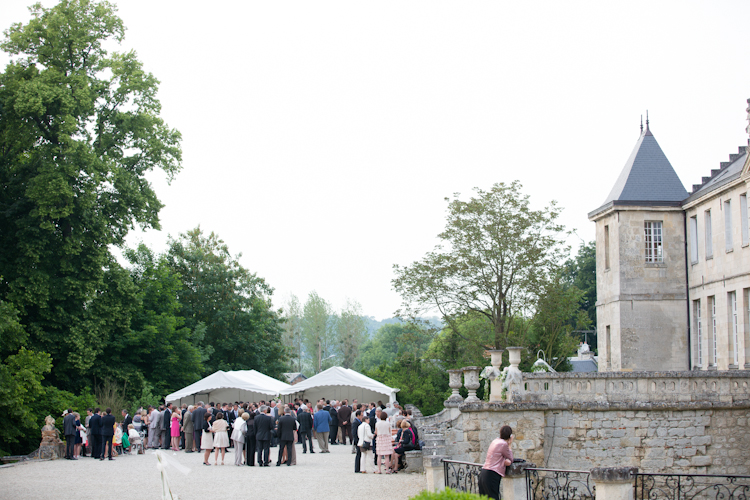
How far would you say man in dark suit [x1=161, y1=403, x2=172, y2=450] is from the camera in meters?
22.5

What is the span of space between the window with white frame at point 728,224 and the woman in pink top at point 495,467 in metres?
18.3

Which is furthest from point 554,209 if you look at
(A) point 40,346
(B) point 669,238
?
(A) point 40,346

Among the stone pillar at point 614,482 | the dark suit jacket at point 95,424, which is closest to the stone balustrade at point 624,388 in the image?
the stone pillar at point 614,482

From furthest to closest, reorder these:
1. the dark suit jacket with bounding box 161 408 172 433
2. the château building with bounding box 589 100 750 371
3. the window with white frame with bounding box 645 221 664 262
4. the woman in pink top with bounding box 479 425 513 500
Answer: the window with white frame with bounding box 645 221 664 262 → the château building with bounding box 589 100 750 371 → the dark suit jacket with bounding box 161 408 172 433 → the woman in pink top with bounding box 479 425 513 500

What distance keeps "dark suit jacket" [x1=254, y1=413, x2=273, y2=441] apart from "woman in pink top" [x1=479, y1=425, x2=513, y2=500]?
902 centimetres

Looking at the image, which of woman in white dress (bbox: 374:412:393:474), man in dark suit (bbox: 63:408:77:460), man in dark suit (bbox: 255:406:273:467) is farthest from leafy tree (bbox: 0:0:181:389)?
woman in white dress (bbox: 374:412:393:474)

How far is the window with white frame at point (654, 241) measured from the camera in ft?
88.8

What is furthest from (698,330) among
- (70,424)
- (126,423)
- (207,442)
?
(70,424)

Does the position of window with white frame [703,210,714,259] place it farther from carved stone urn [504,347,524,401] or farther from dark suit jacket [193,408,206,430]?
dark suit jacket [193,408,206,430]

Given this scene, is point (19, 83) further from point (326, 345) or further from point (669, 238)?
point (326, 345)

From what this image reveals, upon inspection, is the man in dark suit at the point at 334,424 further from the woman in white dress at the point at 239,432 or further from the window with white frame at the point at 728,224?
the window with white frame at the point at 728,224

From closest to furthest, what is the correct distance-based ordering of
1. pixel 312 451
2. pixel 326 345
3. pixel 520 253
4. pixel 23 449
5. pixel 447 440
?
pixel 447 440
pixel 312 451
pixel 23 449
pixel 520 253
pixel 326 345

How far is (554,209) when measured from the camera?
3291 centimetres

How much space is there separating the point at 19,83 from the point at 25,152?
3578 millimetres
